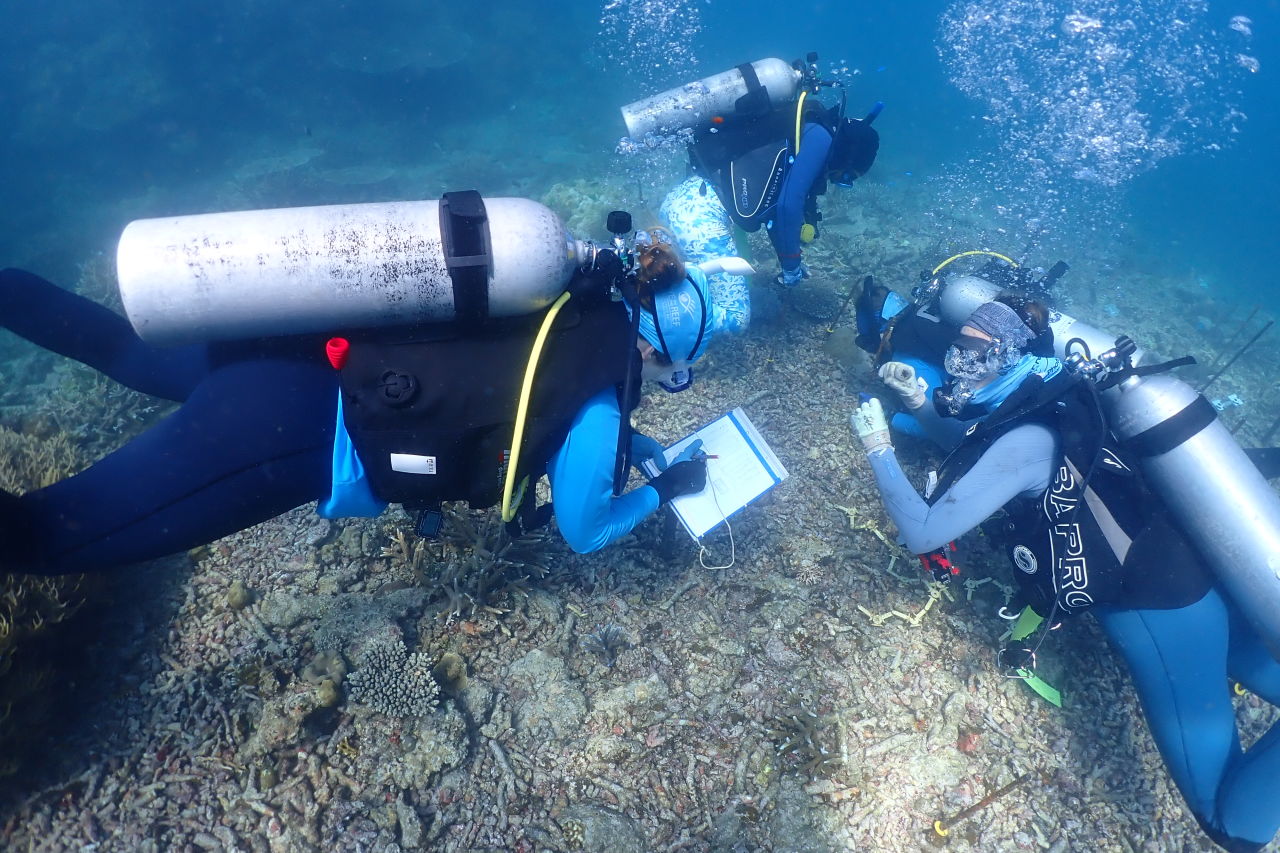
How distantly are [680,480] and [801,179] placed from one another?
4476mm

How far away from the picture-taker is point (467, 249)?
2598 millimetres

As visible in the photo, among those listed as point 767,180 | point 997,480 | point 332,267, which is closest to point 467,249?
point 332,267

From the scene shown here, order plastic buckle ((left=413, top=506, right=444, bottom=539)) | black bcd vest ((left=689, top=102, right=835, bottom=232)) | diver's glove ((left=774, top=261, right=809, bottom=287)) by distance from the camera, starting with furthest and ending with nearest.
Result: diver's glove ((left=774, top=261, right=809, bottom=287)), black bcd vest ((left=689, top=102, right=835, bottom=232)), plastic buckle ((left=413, top=506, right=444, bottom=539))

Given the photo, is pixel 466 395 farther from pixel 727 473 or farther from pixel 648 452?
pixel 727 473

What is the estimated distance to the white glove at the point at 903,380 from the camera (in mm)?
5441

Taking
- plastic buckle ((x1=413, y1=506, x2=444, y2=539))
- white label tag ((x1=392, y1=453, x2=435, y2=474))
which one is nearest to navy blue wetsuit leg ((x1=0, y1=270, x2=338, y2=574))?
white label tag ((x1=392, y1=453, x2=435, y2=474))

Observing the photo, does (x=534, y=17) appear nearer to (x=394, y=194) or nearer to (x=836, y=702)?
(x=394, y=194)

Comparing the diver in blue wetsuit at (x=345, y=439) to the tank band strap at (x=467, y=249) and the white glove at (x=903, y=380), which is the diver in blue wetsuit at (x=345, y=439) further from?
the white glove at (x=903, y=380)

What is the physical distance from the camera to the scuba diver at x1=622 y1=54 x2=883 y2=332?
22.6 ft

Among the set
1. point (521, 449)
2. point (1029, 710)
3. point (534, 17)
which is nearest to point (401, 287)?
point (521, 449)

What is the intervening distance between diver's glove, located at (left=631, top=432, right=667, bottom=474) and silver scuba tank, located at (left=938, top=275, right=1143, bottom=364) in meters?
4.11

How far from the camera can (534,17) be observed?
3145cm

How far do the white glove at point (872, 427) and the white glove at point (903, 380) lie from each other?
0.46 m

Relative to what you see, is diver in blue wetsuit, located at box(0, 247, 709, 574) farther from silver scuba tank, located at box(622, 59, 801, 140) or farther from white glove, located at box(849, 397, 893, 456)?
silver scuba tank, located at box(622, 59, 801, 140)
